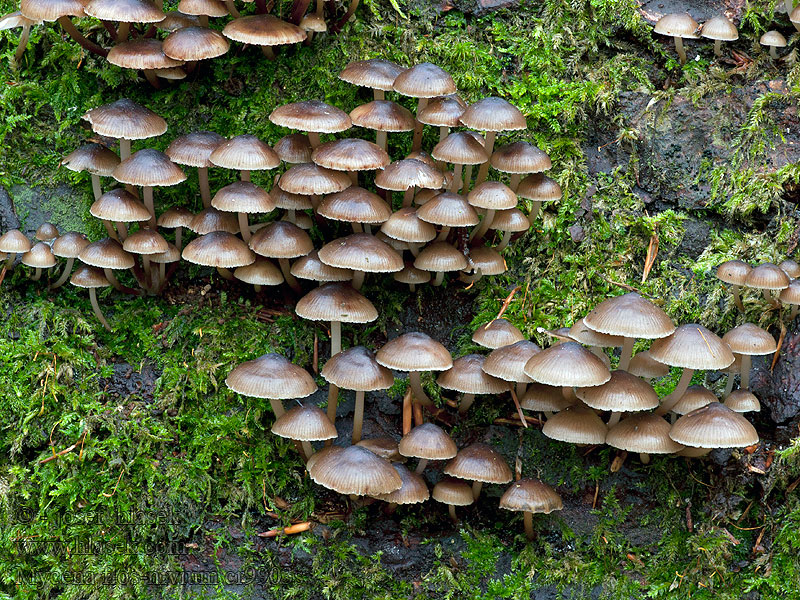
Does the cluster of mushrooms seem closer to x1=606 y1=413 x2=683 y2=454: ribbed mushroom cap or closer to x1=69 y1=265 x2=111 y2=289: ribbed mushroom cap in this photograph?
x1=69 y1=265 x2=111 y2=289: ribbed mushroom cap

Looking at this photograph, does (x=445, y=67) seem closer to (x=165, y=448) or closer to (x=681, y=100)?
(x=681, y=100)

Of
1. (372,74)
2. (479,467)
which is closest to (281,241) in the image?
(372,74)

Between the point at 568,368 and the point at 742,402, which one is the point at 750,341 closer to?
the point at 742,402

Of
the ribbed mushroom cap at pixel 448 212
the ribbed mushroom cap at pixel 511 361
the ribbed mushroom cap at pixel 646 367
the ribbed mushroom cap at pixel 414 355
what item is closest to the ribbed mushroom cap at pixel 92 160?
the ribbed mushroom cap at pixel 448 212

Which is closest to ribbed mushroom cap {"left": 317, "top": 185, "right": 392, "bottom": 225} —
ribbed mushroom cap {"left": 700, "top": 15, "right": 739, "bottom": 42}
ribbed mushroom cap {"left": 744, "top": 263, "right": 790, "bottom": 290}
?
ribbed mushroom cap {"left": 744, "top": 263, "right": 790, "bottom": 290}

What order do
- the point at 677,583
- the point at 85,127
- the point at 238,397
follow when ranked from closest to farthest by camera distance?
the point at 677,583 → the point at 238,397 → the point at 85,127

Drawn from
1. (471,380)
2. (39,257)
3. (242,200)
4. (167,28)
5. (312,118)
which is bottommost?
(471,380)

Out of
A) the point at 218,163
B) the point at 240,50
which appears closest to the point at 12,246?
the point at 218,163
